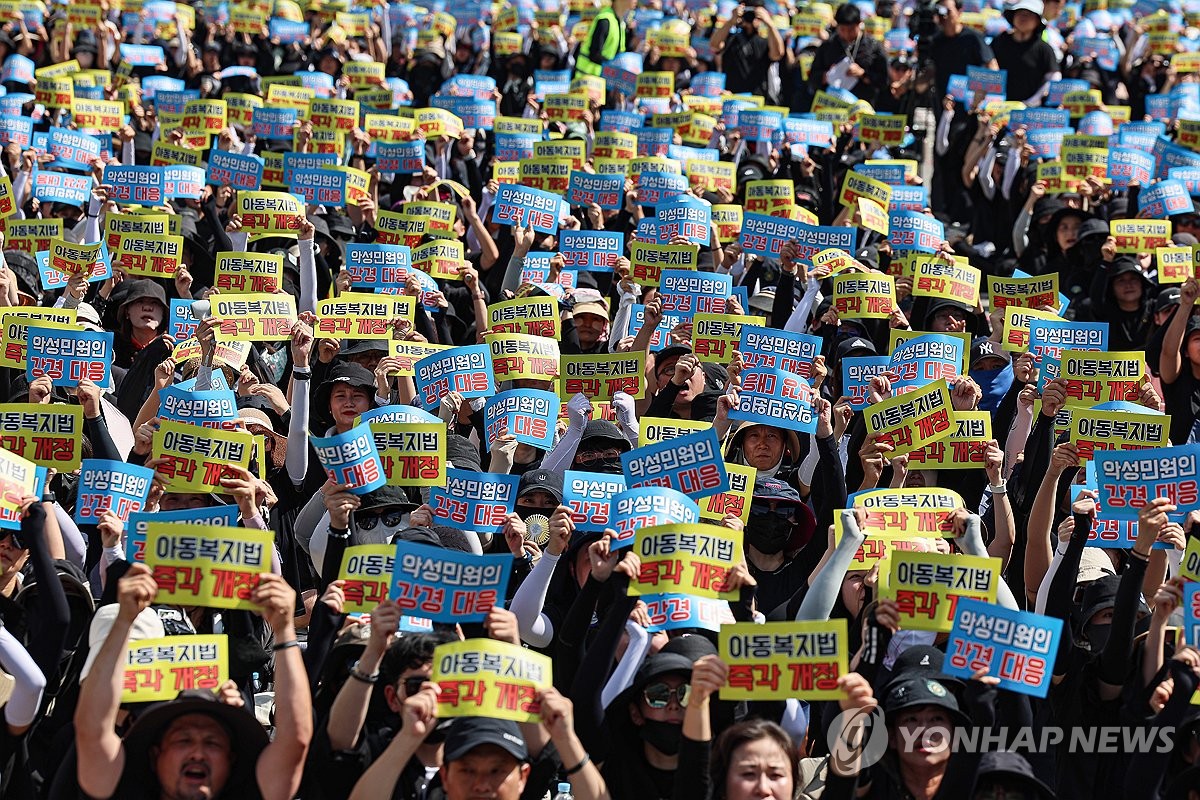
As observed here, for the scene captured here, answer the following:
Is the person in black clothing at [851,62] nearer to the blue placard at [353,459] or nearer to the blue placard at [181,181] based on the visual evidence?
the blue placard at [181,181]

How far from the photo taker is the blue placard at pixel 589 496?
756cm

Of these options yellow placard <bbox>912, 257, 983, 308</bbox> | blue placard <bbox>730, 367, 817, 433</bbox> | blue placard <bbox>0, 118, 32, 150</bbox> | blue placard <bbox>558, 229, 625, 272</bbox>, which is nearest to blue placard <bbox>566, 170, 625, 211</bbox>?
blue placard <bbox>558, 229, 625, 272</bbox>

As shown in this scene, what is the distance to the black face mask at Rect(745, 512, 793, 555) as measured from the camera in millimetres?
8031

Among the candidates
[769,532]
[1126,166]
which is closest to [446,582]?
[769,532]

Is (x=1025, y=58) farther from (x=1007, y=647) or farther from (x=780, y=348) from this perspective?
(x=1007, y=647)

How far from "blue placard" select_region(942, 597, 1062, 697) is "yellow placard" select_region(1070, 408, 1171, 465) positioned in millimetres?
2344

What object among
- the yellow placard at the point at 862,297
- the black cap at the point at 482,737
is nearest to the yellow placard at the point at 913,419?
the yellow placard at the point at 862,297

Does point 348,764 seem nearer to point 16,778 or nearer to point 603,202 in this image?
point 16,778

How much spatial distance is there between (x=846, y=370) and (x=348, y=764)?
436cm

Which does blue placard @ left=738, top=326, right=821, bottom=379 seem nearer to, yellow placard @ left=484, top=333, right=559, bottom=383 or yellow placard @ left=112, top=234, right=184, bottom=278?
yellow placard @ left=484, top=333, right=559, bottom=383

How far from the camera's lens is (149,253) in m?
11.3

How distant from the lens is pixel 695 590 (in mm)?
6582

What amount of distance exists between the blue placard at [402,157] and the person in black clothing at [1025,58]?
261 inches

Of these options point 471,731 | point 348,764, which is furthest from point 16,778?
point 471,731
